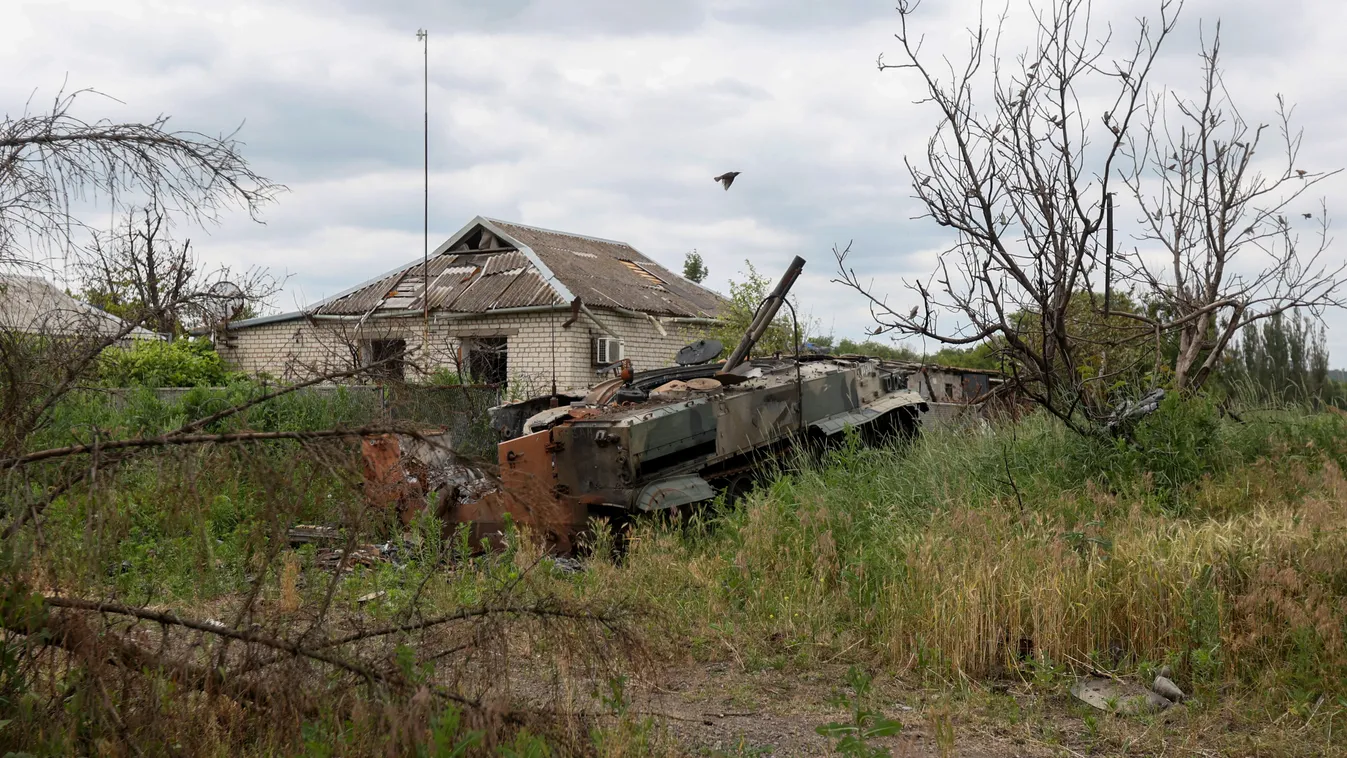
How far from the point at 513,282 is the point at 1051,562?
1517 centimetres

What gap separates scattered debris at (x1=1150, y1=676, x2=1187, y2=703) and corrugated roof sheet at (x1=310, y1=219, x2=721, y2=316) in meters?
14.4

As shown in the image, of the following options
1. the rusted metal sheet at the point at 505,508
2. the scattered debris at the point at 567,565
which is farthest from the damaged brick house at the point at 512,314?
the scattered debris at the point at 567,565

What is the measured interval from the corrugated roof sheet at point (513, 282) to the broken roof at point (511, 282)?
Answer: 0.02 m

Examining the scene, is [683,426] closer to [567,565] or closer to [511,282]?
[567,565]

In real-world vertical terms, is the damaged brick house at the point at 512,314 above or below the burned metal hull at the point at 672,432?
above

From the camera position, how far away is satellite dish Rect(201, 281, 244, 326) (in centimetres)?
397

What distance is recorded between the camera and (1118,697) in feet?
15.9

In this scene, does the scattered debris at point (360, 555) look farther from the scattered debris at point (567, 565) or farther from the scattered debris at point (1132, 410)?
the scattered debris at point (1132, 410)

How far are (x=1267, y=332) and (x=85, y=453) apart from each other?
1386 cm

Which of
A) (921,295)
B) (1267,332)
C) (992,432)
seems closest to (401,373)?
(921,295)

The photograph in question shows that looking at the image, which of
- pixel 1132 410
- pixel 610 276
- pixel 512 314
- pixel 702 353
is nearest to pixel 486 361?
pixel 512 314

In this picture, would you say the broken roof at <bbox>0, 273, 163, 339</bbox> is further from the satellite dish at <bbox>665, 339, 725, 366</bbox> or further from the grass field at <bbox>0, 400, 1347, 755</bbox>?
the satellite dish at <bbox>665, 339, 725, 366</bbox>

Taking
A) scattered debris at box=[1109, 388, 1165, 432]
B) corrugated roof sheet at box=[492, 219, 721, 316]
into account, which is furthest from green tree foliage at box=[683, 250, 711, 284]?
scattered debris at box=[1109, 388, 1165, 432]

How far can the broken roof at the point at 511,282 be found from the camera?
19.1 m
